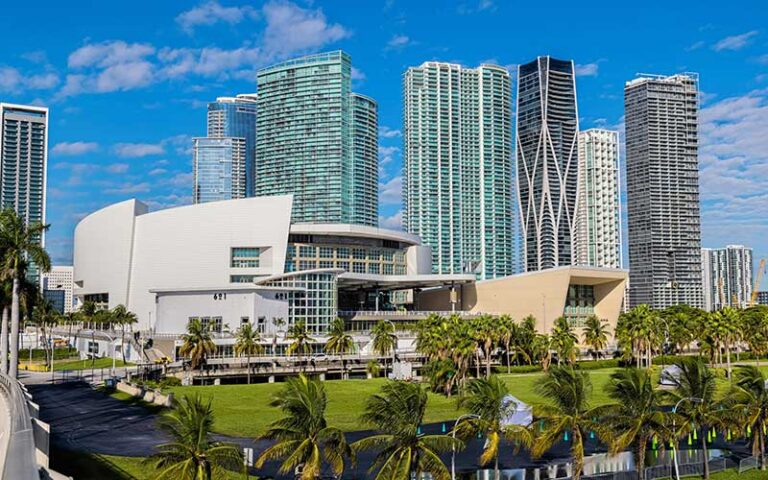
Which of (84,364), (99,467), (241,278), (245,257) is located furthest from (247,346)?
(99,467)

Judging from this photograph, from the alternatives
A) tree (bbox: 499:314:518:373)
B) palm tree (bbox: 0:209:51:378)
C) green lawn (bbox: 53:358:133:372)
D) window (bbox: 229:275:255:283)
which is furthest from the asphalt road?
window (bbox: 229:275:255:283)

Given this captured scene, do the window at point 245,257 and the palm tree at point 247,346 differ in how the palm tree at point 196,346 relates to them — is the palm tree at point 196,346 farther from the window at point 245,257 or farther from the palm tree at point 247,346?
the window at point 245,257

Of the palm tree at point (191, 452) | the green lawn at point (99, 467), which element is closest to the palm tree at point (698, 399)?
the green lawn at point (99, 467)

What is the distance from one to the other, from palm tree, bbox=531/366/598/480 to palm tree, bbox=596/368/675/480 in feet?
5.63

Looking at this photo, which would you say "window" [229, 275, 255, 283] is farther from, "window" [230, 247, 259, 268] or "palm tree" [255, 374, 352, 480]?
"palm tree" [255, 374, 352, 480]

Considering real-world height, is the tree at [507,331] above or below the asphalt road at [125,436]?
above

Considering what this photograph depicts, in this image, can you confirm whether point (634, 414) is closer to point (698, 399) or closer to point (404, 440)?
→ point (698, 399)

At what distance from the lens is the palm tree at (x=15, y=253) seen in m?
Answer: 58.5

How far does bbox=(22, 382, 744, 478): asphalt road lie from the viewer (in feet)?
142

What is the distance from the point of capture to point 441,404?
6681 centimetres

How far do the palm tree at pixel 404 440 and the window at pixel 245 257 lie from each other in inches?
3752

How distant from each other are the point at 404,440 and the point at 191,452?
8341mm

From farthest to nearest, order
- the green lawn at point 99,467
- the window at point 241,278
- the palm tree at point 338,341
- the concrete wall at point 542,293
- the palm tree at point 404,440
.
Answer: the window at point 241,278 → the concrete wall at point 542,293 → the palm tree at point 338,341 → the green lawn at point 99,467 → the palm tree at point 404,440

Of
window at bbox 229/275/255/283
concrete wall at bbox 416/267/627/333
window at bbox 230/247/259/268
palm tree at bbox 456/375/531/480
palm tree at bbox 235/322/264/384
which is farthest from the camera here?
window at bbox 230/247/259/268
